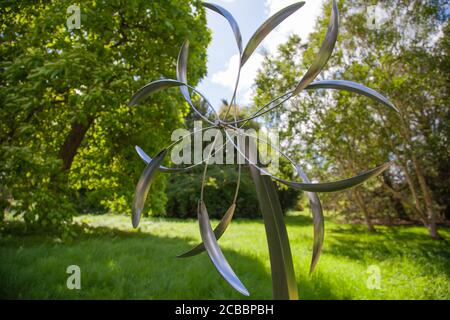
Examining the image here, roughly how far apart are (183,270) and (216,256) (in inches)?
153

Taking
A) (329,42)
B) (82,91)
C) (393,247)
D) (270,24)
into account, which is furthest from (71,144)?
(393,247)

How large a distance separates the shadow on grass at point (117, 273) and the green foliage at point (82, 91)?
26.4 inches

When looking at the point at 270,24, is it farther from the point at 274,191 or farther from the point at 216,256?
the point at 216,256

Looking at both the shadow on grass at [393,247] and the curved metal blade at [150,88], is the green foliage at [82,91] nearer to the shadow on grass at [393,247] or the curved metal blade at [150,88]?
the curved metal blade at [150,88]

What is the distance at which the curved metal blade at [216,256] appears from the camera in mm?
1114

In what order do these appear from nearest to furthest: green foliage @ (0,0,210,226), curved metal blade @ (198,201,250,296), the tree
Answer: curved metal blade @ (198,201,250,296)
green foliage @ (0,0,210,226)
the tree

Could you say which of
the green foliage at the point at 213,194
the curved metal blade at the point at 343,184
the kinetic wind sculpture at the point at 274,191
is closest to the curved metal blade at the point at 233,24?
the kinetic wind sculpture at the point at 274,191

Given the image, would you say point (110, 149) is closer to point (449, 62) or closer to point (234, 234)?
point (234, 234)

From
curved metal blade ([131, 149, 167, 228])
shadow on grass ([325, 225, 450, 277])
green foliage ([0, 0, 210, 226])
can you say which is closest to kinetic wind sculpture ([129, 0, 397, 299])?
curved metal blade ([131, 149, 167, 228])

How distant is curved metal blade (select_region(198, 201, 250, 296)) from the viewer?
1114 mm

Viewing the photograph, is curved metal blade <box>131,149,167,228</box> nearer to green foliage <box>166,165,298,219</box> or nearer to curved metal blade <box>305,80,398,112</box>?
curved metal blade <box>305,80,398,112</box>

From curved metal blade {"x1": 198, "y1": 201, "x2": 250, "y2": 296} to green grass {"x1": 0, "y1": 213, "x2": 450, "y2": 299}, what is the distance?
2896mm

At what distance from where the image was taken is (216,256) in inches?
49.4
